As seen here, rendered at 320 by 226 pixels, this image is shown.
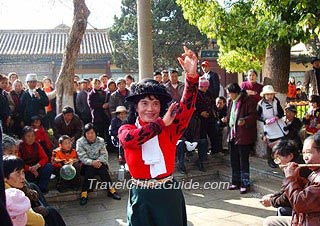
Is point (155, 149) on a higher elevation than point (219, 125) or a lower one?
higher

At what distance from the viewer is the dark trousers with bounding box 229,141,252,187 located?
5.98m

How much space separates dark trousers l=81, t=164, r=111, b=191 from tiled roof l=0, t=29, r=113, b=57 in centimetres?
1404

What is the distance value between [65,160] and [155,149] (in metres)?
3.83

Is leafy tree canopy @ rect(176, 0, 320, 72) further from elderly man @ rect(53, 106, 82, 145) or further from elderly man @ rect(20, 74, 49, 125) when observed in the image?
elderly man @ rect(20, 74, 49, 125)

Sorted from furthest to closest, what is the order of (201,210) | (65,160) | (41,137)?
1. (41,137)
2. (65,160)
3. (201,210)

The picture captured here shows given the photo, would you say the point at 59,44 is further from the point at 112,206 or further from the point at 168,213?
the point at 168,213

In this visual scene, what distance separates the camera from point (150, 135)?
251 centimetres

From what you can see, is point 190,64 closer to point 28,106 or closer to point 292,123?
point 292,123

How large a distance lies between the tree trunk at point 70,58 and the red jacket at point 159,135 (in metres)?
5.49

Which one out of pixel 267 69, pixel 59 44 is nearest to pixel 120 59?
pixel 59 44

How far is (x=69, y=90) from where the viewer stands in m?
7.89

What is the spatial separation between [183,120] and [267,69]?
512cm

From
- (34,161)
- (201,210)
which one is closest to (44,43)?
(34,161)

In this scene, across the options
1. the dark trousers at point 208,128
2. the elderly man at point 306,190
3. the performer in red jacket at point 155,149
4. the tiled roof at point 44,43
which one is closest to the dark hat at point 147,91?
the performer in red jacket at point 155,149
